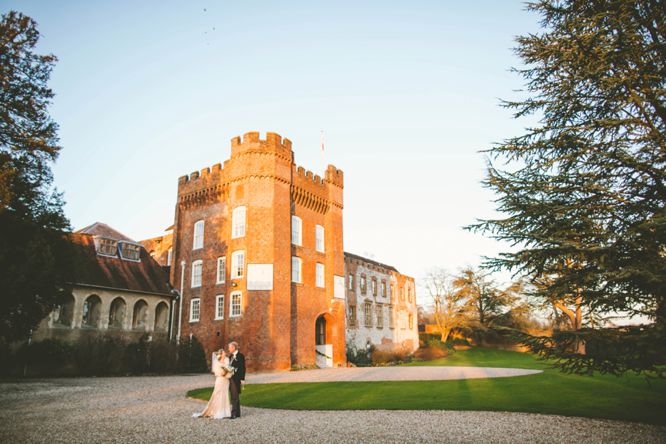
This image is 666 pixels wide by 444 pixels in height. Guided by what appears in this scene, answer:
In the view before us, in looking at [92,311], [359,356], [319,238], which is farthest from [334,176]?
[92,311]

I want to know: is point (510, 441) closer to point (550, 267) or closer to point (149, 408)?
point (550, 267)

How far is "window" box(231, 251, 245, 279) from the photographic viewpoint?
2684cm

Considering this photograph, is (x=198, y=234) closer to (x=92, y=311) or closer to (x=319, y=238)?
(x=92, y=311)

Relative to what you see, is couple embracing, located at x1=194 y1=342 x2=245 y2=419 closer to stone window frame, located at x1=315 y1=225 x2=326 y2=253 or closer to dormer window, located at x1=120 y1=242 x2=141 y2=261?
stone window frame, located at x1=315 y1=225 x2=326 y2=253

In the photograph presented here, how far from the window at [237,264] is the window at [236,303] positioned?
1056 mm

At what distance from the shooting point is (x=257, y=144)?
27828mm

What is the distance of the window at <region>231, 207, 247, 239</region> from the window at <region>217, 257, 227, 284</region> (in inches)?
65.9

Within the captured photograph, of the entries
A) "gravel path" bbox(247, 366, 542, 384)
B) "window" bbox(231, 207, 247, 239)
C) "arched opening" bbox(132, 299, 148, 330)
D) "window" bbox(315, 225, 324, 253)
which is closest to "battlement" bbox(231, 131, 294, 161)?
"window" bbox(231, 207, 247, 239)

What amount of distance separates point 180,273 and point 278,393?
18.3 m

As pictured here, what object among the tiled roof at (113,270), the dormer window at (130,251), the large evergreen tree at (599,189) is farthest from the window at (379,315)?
the large evergreen tree at (599,189)

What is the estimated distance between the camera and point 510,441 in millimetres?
7680

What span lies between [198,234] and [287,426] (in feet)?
74.9

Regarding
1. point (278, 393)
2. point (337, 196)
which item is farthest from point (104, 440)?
point (337, 196)

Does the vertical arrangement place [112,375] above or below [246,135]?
below
